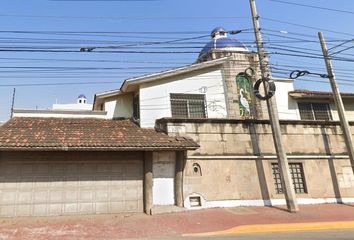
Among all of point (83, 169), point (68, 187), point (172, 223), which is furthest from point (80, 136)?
point (172, 223)

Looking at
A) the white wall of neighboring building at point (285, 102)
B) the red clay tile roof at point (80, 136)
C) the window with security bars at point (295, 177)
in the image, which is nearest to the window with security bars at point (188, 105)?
the red clay tile roof at point (80, 136)

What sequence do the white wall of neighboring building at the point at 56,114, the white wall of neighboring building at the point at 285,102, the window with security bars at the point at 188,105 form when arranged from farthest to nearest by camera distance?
the white wall of neighboring building at the point at 285,102
the window with security bars at the point at 188,105
the white wall of neighboring building at the point at 56,114

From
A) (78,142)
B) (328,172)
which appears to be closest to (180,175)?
(78,142)

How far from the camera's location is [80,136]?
14.0 metres

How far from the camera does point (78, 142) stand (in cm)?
1324

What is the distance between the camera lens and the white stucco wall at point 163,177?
14.6 meters

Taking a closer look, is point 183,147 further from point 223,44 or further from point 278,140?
point 223,44

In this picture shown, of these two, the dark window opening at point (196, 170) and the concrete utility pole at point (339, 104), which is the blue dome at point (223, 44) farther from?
the dark window opening at point (196, 170)

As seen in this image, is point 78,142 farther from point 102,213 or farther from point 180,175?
point 180,175

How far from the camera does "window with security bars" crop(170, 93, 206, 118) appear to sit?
17.3 metres

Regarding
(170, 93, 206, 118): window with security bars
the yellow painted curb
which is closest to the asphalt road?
the yellow painted curb

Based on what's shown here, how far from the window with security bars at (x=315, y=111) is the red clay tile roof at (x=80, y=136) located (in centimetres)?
906

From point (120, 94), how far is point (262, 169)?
903 centimetres

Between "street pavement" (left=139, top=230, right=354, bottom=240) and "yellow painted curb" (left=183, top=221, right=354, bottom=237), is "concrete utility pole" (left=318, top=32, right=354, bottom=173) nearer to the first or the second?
"yellow painted curb" (left=183, top=221, right=354, bottom=237)
